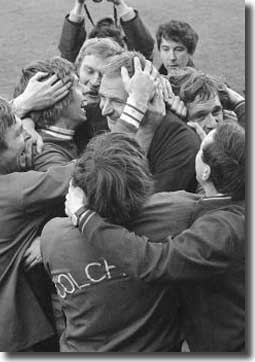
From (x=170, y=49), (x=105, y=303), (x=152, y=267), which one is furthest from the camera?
(x=170, y=49)

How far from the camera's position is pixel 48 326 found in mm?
2148

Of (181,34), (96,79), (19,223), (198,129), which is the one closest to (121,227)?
(19,223)

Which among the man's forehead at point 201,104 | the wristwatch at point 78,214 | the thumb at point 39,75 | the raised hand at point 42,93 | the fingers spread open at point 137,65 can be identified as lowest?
the man's forehead at point 201,104

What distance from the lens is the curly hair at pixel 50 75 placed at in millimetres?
2441

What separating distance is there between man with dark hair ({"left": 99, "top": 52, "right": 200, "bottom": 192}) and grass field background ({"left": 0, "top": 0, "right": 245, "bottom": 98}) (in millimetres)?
4037

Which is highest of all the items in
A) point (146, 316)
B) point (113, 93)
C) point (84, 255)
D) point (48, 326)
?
point (113, 93)

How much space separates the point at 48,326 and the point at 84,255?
47cm

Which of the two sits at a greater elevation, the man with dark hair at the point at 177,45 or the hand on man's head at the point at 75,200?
the hand on man's head at the point at 75,200

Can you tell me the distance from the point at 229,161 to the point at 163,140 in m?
0.63

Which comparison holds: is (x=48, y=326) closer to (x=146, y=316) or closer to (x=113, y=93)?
(x=146, y=316)

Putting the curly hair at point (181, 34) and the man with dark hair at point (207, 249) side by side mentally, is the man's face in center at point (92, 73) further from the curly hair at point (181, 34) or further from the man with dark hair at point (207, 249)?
the man with dark hair at point (207, 249)

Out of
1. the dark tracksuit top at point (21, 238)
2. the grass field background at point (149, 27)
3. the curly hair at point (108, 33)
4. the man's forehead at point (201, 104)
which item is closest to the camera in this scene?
the dark tracksuit top at point (21, 238)

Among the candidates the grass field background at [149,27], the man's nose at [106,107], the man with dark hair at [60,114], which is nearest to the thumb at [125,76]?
the man's nose at [106,107]

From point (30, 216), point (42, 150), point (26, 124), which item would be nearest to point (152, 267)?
point (30, 216)
